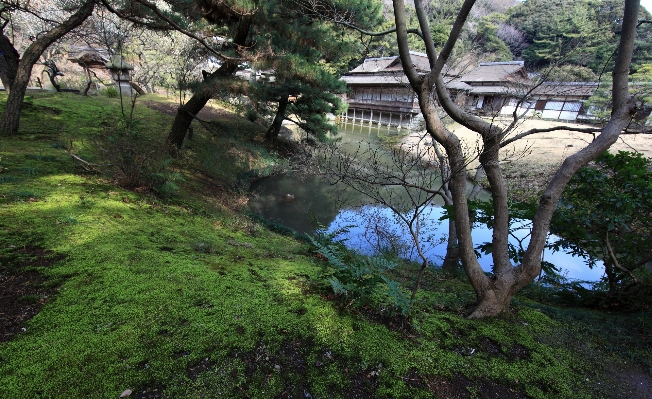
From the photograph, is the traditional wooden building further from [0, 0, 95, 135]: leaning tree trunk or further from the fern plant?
the fern plant

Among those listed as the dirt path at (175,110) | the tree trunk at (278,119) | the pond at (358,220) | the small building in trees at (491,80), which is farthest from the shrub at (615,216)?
the small building in trees at (491,80)

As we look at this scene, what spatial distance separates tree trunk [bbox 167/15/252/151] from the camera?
7.38 metres

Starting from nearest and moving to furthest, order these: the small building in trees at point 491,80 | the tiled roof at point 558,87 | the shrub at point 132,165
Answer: the shrub at point 132,165 → the tiled roof at point 558,87 → the small building in trees at point 491,80

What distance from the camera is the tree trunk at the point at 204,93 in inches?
291

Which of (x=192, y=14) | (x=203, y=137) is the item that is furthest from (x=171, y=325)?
(x=203, y=137)

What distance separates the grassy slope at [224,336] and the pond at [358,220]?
3870 mm

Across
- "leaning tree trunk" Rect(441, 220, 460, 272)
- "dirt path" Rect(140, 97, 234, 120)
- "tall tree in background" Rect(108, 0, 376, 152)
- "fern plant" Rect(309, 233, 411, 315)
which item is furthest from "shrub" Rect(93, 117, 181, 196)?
"dirt path" Rect(140, 97, 234, 120)

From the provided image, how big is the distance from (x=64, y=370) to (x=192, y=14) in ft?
25.7

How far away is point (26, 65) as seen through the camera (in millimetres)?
6527

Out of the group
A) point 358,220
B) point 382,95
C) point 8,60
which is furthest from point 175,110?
point 382,95

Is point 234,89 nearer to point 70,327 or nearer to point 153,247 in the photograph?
point 153,247

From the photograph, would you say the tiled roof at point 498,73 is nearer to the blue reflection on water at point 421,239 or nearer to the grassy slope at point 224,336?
the blue reflection on water at point 421,239

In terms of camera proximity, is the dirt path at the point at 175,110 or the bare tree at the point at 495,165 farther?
the dirt path at the point at 175,110

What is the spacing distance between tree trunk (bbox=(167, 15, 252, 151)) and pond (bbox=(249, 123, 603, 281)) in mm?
3005
